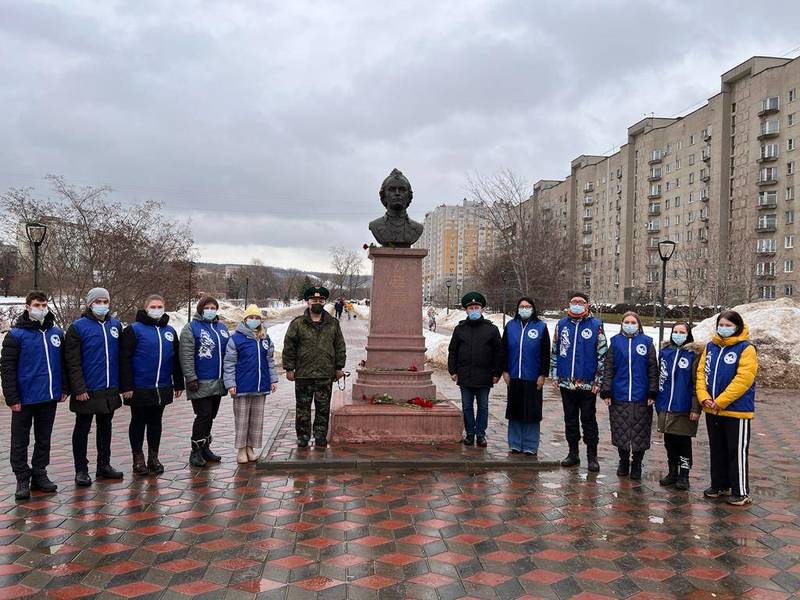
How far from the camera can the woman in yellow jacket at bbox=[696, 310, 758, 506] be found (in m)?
4.96

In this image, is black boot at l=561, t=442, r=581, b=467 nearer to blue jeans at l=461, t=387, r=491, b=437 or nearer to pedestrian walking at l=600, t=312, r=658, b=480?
pedestrian walking at l=600, t=312, r=658, b=480

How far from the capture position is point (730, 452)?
5.05 metres

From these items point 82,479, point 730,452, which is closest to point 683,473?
point 730,452

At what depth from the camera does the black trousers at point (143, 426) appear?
564cm

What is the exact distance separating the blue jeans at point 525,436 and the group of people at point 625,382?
0.01 metres

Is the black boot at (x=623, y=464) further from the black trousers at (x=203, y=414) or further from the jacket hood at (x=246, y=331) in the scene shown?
the black trousers at (x=203, y=414)

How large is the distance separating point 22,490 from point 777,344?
1512cm

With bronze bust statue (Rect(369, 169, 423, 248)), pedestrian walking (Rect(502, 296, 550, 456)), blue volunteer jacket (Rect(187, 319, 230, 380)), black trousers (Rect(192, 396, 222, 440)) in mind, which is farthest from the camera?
bronze bust statue (Rect(369, 169, 423, 248))

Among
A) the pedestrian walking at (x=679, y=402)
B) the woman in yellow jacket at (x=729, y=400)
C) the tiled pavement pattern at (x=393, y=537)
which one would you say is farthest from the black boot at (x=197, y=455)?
the woman in yellow jacket at (x=729, y=400)

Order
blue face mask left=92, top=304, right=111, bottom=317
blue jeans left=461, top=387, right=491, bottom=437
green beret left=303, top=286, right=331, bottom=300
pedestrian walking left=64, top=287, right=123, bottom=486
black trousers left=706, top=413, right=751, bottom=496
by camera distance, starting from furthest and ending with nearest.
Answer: blue jeans left=461, top=387, right=491, bottom=437 < green beret left=303, top=286, right=331, bottom=300 < blue face mask left=92, top=304, right=111, bottom=317 < pedestrian walking left=64, top=287, right=123, bottom=486 < black trousers left=706, top=413, right=751, bottom=496

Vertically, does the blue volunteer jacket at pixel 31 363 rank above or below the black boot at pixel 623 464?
above

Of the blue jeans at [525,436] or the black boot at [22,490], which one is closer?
the black boot at [22,490]

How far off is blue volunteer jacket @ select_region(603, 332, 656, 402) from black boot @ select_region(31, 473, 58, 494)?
5.13 meters

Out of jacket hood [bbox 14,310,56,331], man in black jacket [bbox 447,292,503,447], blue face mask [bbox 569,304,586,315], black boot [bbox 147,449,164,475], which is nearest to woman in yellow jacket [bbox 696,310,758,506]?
blue face mask [bbox 569,304,586,315]
